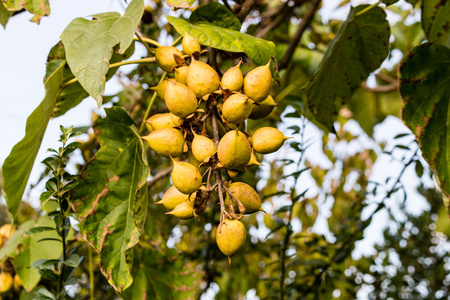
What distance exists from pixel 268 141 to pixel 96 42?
0.38m

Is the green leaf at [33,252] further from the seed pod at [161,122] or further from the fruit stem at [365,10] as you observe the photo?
the fruit stem at [365,10]

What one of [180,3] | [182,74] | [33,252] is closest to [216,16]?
[180,3]

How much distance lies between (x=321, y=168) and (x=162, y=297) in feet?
5.05

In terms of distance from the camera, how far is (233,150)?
57cm

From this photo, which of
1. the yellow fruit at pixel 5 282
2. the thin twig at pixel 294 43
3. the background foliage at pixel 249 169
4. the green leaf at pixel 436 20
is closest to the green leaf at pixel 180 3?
the background foliage at pixel 249 169

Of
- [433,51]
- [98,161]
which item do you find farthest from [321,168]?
[98,161]

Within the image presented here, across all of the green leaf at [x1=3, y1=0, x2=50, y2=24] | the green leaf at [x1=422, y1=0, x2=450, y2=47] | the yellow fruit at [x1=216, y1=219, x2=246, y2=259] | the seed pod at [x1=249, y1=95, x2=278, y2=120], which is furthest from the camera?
the green leaf at [x1=422, y1=0, x2=450, y2=47]

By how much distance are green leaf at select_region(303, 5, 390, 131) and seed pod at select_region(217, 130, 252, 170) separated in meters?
0.64

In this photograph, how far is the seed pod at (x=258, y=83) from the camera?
65 centimetres

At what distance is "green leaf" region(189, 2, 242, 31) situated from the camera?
35.4 inches

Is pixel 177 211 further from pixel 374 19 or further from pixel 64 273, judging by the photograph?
pixel 374 19

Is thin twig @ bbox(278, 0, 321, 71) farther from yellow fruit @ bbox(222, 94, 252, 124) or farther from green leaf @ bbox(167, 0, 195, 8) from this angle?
yellow fruit @ bbox(222, 94, 252, 124)

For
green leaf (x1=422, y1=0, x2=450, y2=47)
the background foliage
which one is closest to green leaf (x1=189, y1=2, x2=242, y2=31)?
the background foliage

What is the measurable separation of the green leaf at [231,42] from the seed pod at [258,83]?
62mm
